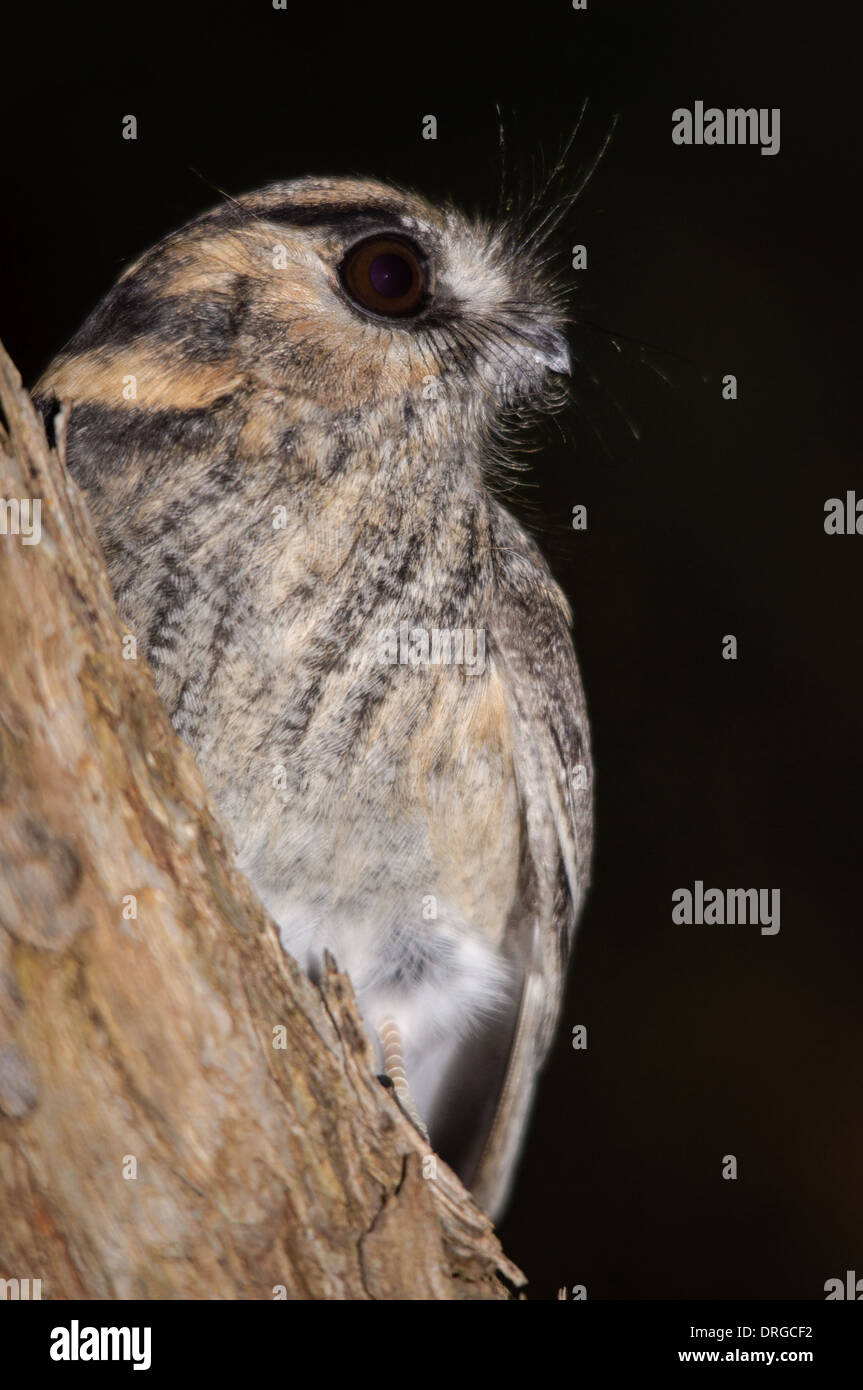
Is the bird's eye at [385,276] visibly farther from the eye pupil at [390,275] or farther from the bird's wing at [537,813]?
the bird's wing at [537,813]

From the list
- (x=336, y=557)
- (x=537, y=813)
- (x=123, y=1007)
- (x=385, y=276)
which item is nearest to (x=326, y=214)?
(x=385, y=276)

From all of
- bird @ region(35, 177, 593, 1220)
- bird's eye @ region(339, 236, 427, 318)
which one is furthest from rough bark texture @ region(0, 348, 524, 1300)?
bird's eye @ region(339, 236, 427, 318)

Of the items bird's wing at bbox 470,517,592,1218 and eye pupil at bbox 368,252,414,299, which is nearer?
eye pupil at bbox 368,252,414,299

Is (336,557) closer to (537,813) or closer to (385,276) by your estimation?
(385,276)

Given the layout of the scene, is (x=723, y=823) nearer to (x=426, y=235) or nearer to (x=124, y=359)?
(x=426, y=235)

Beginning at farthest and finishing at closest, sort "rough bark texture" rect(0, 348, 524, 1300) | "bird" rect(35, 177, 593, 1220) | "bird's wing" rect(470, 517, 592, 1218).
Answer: "bird's wing" rect(470, 517, 592, 1218) < "bird" rect(35, 177, 593, 1220) < "rough bark texture" rect(0, 348, 524, 1300)

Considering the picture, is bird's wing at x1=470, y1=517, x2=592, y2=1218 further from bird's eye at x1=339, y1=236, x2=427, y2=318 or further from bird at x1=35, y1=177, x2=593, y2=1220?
bird's eye at x1=339, y1=236, x2=427, y2=318
